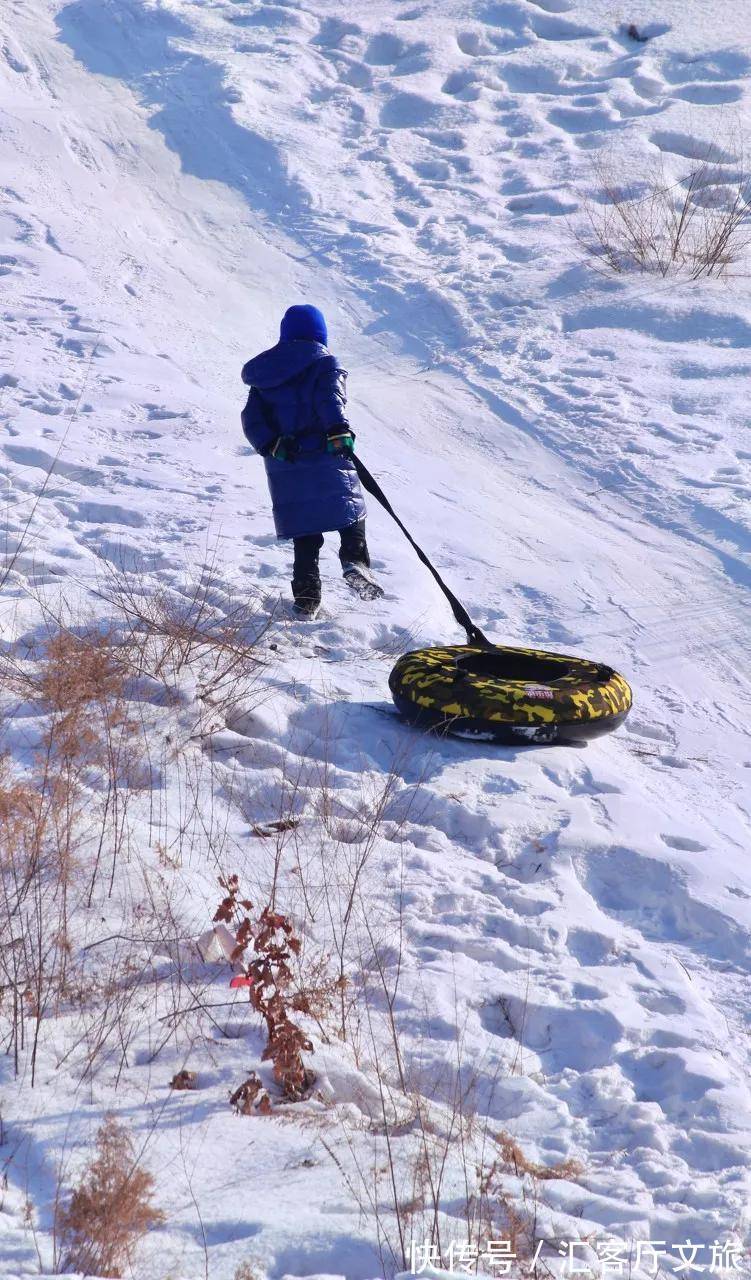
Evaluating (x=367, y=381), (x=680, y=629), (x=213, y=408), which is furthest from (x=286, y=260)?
(x=680, y=629)

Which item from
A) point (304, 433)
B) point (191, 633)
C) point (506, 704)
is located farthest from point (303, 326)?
point (506, 704)

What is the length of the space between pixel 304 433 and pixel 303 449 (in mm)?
86

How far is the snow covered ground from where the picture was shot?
8.65 ft

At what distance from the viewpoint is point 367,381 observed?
9266 millimetres

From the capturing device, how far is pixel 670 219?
11.8 meters

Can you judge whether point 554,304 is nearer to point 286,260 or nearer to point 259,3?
point 286,260

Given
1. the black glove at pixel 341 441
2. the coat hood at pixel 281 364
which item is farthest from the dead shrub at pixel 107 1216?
the coat hood at pixel 281 364

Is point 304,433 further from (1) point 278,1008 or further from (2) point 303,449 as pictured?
(1) point 278,1008

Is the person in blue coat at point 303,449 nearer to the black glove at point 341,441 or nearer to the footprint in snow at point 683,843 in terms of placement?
the black glove at point 341,441

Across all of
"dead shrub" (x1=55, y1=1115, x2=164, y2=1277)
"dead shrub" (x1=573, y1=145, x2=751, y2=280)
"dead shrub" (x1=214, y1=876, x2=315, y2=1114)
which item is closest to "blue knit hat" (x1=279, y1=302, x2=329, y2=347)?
"dead shrub" (x1=214, y1=876, x2=315, y2=1114)

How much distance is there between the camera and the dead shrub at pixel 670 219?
1082 cm

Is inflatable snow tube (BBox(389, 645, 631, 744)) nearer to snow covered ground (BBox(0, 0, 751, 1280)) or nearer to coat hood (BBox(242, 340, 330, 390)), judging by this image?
snow covered ground (BBox(0, 0, 751, 1280))

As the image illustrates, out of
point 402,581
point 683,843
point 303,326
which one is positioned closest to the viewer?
point 683,843

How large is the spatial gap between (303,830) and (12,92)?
39.6 feet
